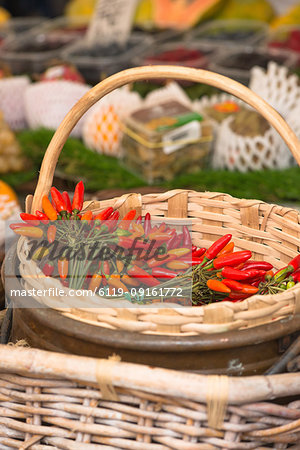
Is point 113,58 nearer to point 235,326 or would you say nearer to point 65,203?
point 65,203

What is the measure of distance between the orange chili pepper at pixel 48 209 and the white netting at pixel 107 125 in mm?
1047

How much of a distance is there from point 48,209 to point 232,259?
1.06 ft

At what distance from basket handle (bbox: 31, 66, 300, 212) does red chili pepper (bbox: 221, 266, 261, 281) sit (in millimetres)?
198

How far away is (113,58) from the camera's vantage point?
7.97 ft

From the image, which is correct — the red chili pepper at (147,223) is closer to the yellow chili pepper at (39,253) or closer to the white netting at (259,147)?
the yellow chili pepper at (39,253)

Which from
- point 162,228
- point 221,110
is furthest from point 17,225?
point 221,110

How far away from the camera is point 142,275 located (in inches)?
35.7

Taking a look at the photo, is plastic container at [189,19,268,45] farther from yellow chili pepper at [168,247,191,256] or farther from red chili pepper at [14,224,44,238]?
red chili pepper at [14,224,44,238]

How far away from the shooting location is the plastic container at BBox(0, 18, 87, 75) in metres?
2.53

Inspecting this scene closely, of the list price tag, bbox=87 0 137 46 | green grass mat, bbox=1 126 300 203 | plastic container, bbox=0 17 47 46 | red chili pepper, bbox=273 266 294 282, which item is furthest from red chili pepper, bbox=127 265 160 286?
plastic container, bbox=0 17 47 46

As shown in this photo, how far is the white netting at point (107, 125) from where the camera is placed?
1.96 m

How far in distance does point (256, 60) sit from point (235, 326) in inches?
75.8

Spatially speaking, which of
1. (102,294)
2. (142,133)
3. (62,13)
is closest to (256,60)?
(142,133)

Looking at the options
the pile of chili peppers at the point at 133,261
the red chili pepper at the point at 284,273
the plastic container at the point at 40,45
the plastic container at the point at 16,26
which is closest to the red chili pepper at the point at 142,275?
the pile of chili peppers at the point at 133,261
